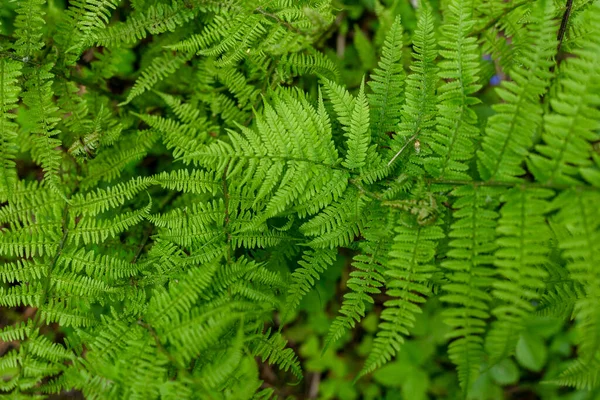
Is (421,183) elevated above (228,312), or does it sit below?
above

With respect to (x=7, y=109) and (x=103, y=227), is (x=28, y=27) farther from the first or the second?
(x=103, y=227)

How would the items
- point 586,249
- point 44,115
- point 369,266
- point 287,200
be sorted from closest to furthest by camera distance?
point 586,249 → point 287,200 → point 369,266 → point 44,115

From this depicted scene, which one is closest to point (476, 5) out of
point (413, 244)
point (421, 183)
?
point (421, 183)

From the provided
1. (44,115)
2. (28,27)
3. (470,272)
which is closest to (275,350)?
(470,272)

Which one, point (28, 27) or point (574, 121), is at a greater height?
point (574, 121)

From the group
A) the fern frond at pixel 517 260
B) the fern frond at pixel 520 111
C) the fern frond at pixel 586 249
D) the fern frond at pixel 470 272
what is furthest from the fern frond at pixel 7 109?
the fern frond at pixel 586 249

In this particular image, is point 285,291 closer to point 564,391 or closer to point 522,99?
point 522,99

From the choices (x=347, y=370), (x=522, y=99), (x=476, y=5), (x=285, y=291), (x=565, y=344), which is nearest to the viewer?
(x=522, y=99)

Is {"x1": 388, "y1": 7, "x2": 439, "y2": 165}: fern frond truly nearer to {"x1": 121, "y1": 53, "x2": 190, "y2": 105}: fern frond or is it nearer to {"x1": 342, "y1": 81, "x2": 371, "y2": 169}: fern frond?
{"x1": 342, "y1": 81, "x2": 371, "y2": 169}: fern frond
